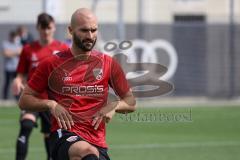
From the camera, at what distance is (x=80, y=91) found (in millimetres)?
7996

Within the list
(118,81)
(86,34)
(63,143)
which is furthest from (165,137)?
(86,34)

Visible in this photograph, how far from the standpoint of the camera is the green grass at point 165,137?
14.1 meters

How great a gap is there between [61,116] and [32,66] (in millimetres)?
4870

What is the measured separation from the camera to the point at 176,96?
28.7m

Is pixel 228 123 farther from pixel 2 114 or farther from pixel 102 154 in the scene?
pixel 102 154

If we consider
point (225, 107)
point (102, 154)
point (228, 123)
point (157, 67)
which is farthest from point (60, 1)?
Answer: point (102, 154)

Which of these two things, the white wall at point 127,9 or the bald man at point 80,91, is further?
the white wall at point 127,9

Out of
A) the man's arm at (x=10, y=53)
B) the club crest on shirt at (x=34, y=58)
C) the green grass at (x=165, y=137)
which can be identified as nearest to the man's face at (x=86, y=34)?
the green grass at (x=165, y=137)

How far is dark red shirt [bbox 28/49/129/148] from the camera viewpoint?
796 cm

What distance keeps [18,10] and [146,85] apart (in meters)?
21.7

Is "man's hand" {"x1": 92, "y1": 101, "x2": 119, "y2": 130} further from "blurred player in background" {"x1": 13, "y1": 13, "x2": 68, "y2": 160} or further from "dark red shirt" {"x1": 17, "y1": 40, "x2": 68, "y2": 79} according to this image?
"dark red shirt" {"x1": 17, "y1": 40, "x2": 68, "y2": 79}

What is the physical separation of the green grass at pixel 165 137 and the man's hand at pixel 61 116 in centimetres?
271

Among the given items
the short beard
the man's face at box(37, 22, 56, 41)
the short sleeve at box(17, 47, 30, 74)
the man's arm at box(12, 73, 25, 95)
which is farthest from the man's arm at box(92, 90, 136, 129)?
the short sleeve at box(17, 47, 30, 74)

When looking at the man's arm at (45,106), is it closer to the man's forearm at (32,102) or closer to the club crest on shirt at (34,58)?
the man's forearm at (32,102)
